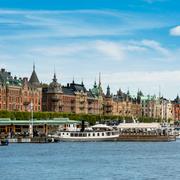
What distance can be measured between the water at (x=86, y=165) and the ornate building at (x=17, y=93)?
7628 cm

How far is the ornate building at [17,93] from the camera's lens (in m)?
176

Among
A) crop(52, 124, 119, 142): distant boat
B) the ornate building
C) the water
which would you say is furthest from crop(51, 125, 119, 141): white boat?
the ornate building

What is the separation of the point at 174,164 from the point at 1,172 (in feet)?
61.4

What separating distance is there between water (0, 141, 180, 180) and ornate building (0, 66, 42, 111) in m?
76.3

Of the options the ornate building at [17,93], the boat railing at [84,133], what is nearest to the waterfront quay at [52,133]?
the boat railing at [84,133]

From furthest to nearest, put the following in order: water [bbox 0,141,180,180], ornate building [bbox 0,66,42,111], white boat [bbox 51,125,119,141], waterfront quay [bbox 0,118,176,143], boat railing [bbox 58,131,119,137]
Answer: ornate building [bbox 0,66,42,111], boat railing [bbox 58,131,119,137], white boat [bbox 51,125,119,141], waterfront quay [bbox 0,118,176,143], water [bbox 0,141,180,180]

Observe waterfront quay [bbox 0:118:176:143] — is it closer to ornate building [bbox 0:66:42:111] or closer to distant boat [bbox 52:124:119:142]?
distant boat [bbox 52:124:119:142]

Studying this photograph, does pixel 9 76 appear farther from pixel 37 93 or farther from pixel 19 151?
pixel 19 151

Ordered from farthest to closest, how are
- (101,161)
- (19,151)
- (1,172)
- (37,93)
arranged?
(37,93) → (19,151) → (101,161) → (1,172)

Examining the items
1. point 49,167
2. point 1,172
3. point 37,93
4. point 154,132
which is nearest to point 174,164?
point 49,167

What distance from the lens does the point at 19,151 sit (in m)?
98.3

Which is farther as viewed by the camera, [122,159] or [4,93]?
[4,93]

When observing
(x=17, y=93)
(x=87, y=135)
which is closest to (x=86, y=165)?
(x=87, y=135)

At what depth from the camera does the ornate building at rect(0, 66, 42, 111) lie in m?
176
